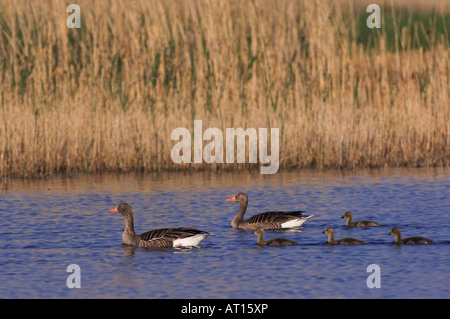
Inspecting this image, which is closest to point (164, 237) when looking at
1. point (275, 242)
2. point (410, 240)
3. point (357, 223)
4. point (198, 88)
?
point (275, 242)

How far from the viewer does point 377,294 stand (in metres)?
9.08

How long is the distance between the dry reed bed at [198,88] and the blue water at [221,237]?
58 cm

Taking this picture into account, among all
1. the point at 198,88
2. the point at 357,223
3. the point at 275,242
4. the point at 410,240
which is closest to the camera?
the point at 410,240

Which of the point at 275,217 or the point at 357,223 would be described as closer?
the point at 357,223

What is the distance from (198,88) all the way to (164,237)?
6422mm

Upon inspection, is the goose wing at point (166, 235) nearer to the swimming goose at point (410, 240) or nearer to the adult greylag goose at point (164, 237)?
the adult greylag goose at point (164, 237)

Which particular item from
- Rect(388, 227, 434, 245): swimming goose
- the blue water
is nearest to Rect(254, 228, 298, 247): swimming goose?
the blue water

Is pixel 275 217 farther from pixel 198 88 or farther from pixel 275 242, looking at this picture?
pixel 198 88

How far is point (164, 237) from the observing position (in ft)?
38.0

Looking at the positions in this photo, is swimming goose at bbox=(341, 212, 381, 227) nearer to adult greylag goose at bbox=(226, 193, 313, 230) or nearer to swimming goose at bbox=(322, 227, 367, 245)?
adult greylag goose at bbox=(226, 193, 313, 230)

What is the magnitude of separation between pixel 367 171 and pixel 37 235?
7.27 m

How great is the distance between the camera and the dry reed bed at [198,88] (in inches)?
663

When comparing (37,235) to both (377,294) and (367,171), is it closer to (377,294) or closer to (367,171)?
(377,294)

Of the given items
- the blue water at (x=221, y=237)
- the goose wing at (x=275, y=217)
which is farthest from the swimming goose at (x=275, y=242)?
the goose wing at (x=275, y=217)
